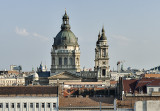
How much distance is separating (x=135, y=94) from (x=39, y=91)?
1455 cm

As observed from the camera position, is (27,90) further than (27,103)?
Yes

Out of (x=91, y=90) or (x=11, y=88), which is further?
(x=91, y=90)

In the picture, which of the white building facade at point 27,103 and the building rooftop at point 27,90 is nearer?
the white building facade at point 27,103

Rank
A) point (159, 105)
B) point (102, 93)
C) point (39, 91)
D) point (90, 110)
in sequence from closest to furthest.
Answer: point (159, 105) < point (90, 110) < point (39, 91) < point (102, 93)

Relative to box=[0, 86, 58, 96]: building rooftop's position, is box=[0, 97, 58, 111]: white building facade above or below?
below

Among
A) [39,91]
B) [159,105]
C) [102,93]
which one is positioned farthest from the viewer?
[102,93]

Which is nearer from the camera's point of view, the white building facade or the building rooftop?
the white building facade

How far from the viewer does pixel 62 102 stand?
11775 cm

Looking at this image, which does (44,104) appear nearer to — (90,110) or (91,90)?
(90,110)

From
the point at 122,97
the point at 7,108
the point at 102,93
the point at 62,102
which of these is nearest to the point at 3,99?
the point at 7,108

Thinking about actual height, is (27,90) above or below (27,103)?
above

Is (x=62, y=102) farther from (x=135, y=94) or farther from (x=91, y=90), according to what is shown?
(x=91, y=90)

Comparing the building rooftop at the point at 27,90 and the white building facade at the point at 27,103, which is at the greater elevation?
the building rooftop at the point at 27,90

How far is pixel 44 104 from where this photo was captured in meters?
118
